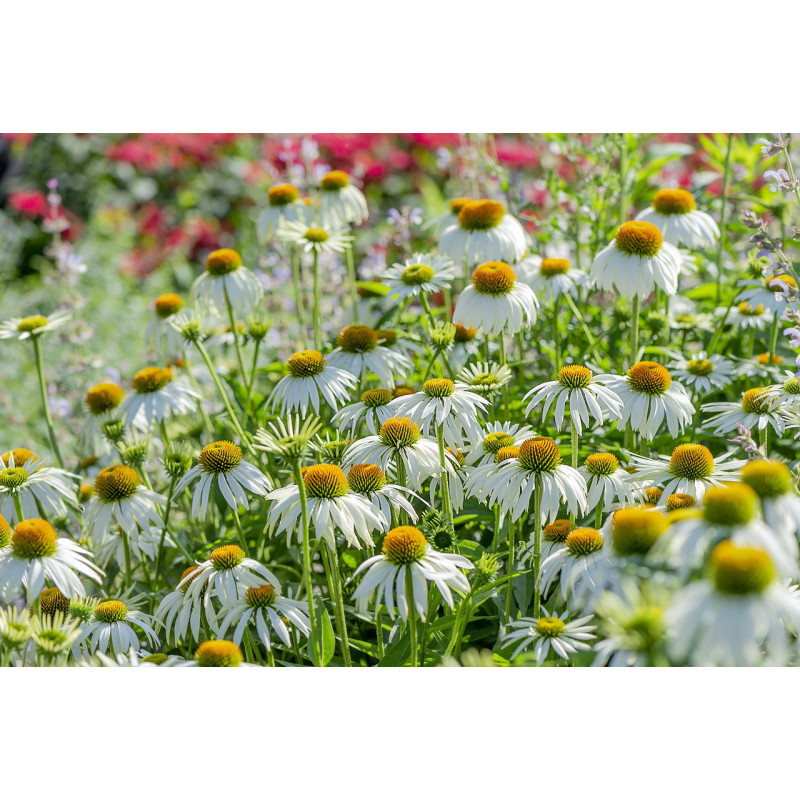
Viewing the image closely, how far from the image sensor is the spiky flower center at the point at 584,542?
59.0 inches

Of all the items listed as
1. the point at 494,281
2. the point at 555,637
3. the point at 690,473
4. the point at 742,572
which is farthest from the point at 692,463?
the point at 742,572

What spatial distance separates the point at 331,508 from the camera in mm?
1501

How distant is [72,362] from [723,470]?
7.65ft

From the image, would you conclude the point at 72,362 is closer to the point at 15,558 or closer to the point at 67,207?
the point at 15,558

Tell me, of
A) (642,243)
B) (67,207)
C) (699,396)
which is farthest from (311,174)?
(67,207)

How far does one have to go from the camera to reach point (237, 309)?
2.33 metres

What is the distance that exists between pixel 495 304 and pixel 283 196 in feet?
3.22

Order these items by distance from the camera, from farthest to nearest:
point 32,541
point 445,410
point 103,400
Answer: point 103,400, point 445,410, point 32,541

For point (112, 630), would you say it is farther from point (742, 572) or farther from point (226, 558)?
point (742, 572)

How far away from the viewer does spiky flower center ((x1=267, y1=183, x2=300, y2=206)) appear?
262 cm

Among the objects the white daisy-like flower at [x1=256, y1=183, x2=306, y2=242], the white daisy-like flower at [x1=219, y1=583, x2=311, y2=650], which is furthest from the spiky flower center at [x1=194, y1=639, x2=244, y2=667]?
the white daisy-like flower at [x1=256, y1=183, x2=306, y2=242]

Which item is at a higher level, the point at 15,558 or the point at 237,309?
the point at 237,309

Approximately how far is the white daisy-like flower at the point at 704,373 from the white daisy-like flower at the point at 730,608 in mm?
1263
